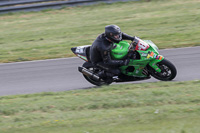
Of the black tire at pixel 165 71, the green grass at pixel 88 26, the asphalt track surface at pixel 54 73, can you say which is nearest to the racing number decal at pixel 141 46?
the black tire at pixel 165 71

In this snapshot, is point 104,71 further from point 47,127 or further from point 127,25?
point 127,25

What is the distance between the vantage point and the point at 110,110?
6.64 metres

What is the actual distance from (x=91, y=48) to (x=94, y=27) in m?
7.80

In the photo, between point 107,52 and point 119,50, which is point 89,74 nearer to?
point 107,52

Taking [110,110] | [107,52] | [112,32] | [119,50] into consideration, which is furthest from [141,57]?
[110,110]

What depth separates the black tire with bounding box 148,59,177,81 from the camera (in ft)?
26.4

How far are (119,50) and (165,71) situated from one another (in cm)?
119

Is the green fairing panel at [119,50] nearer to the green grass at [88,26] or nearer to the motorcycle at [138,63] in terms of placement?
the motorcycle at [138,63]

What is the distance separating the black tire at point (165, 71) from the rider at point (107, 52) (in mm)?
722

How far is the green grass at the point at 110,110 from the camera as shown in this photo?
560 centimetres

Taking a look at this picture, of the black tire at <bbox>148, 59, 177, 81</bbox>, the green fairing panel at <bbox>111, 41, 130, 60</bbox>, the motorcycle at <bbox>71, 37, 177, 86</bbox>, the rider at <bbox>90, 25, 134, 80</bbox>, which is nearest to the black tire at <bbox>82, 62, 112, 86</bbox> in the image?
the motorcycle at <bbox>71, 37, 177, 86</bbox>

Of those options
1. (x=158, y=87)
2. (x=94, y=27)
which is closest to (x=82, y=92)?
(x=158, y=87)

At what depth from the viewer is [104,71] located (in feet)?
28.6

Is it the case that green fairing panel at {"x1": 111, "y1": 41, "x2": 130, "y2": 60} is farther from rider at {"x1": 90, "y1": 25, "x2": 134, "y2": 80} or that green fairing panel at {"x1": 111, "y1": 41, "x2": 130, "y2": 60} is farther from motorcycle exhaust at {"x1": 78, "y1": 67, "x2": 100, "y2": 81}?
motorcycle exhaust at {"x1": 78, "y1": 67, "x2": 100, "y2": 81}
